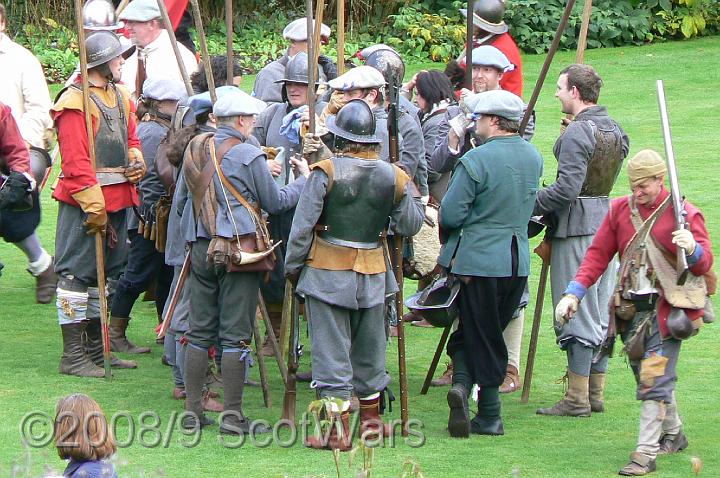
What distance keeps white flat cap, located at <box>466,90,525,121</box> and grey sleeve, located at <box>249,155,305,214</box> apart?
3.81ft

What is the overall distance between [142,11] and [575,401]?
15.6 ft

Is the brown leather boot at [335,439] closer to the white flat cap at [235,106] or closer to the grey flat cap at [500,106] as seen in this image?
the white flat cap at [235,106]

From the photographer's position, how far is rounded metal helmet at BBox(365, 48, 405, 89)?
8.55 metres

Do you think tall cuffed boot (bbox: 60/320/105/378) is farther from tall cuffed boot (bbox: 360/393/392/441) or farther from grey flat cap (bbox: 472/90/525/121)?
grey flat cap (bbox: 472/90/525/121)

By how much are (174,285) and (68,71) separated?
11.8 meters

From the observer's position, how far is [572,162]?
7.64m

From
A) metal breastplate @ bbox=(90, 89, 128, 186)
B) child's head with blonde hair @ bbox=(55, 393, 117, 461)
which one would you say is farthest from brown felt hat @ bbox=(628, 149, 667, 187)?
metal breastplate @ bbox=(90, 89, 128, 186)

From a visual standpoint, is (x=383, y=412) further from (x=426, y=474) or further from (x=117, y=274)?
(x=117, y=274)

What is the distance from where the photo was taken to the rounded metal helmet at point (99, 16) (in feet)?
32.7

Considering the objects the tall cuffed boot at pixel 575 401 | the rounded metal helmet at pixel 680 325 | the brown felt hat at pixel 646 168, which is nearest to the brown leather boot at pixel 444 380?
the tall cuffed boot at pixel 575 401

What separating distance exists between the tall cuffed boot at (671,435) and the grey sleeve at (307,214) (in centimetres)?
210

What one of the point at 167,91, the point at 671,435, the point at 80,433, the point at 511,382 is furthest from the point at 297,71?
the point at 80,433

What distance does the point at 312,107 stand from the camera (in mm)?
7391

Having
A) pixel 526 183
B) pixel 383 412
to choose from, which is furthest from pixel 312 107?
pixel 383 412
